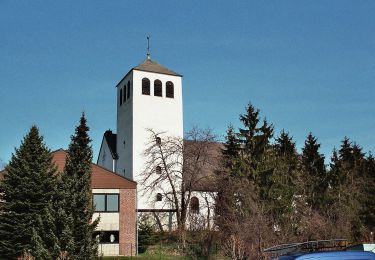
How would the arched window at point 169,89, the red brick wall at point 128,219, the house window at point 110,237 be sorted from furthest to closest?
the arched window at point 169,89, the red brick wall at point 128,219, the house window at point 110,237

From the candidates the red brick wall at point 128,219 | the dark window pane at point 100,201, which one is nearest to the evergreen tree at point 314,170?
the red brick wall at point 128,219

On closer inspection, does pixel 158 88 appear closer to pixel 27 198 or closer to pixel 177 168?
pixel 177 168

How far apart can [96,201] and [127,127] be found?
15401 millimetres

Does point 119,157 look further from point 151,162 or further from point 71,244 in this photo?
point 71,244

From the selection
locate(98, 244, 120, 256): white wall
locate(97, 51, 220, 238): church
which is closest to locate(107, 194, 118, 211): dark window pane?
locate(98, 244, 120, 256): white wall

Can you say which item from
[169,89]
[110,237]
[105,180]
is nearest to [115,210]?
[110,237]

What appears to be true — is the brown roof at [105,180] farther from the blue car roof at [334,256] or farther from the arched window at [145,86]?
the blue car roof at [334,256]

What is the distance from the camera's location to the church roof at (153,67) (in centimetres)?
5303

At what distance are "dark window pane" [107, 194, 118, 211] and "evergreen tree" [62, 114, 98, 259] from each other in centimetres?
1270

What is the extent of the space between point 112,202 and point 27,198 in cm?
1109

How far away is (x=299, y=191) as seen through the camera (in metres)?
35.3

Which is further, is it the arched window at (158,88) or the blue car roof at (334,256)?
the arched window at (158,88)

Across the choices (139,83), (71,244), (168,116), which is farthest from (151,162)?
(71,244)

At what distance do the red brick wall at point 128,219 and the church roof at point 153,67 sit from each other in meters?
19.0
